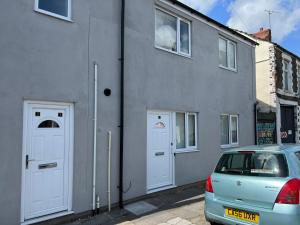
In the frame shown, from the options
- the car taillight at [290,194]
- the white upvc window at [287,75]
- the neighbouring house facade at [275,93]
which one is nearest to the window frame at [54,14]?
the car taillight at [290,194]

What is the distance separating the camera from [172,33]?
8.88m

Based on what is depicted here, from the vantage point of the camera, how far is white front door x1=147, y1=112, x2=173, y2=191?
7.83 m

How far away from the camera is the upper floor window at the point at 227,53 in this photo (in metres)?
11.0

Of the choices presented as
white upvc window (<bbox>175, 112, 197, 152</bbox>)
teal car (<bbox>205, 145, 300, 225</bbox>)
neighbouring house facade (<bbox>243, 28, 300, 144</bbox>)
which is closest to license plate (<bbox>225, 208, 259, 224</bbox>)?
teal car (<bbox>205, 145, 300, 225</bbox>)

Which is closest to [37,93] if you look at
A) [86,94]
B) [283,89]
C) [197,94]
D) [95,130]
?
[86,94]

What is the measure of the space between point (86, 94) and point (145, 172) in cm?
268

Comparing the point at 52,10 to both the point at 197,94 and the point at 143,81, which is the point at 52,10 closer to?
the point at 143,81

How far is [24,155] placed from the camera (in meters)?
5.34

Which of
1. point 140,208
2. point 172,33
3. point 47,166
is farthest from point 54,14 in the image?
point 140,208

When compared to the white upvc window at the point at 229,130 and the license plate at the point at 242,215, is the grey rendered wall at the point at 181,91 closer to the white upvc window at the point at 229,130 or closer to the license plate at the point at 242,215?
the white upvc window at the point at 229,130

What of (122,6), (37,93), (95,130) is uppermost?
(122,6)

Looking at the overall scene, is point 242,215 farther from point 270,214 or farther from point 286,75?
point 286,75

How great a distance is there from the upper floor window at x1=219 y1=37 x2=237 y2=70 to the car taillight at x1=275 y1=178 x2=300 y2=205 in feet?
24.0

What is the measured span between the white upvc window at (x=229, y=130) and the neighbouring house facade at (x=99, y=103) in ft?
1.97
